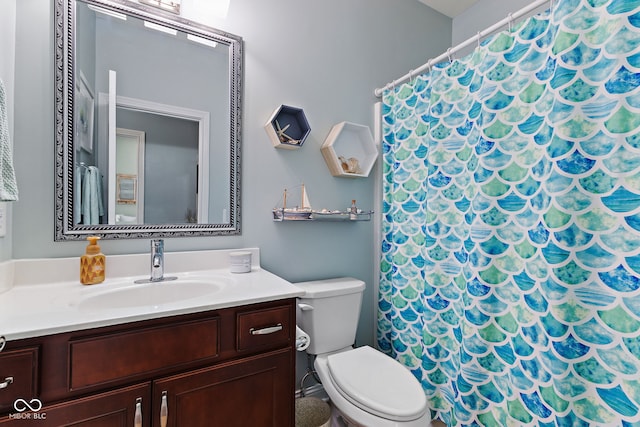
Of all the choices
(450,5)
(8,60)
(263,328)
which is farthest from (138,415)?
(450,5)

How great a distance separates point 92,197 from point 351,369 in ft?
4.42

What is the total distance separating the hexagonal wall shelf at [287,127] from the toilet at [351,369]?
2.54 ft

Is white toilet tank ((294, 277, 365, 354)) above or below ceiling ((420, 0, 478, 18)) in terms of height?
below

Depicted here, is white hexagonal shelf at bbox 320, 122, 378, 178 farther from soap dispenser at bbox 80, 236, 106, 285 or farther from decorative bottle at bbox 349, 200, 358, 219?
soap dispenser at bbox 80, 236, 106, 285

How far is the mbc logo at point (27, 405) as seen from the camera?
744mm

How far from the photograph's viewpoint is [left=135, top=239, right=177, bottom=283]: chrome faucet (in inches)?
48.8

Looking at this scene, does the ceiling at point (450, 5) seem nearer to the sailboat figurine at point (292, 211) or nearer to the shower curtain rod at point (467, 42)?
the shower curtain rod at point (467, 42)

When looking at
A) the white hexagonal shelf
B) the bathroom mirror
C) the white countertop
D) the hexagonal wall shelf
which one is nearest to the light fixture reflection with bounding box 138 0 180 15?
the bathroom mirror

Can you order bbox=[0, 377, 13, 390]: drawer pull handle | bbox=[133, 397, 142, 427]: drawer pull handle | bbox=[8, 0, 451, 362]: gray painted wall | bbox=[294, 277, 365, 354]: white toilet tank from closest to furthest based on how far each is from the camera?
bbox=[0, 377, 13, 390]: drawer pull handle
bbox=[133, 397, 142, 427]: drawer pull handle
bbox=[8, 0, 451, 362]: gray painted wall
bbox=[294, 277, 365, 354]: white toilet tank

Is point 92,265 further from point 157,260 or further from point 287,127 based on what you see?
point 287,127

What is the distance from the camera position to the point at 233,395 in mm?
1016

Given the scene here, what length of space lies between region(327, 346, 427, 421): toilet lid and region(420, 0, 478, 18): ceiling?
241cm

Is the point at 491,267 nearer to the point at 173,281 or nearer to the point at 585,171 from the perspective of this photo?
the point at 585,171

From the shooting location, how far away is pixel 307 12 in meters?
1.75
